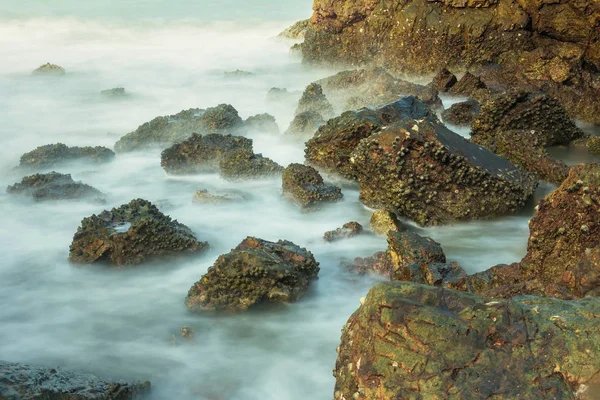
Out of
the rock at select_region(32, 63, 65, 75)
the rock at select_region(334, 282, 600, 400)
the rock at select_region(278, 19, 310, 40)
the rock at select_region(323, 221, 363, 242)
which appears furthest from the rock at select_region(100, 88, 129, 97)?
the rock at select_region(334, 282, 600, 400)

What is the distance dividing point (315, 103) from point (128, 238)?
6.30 m

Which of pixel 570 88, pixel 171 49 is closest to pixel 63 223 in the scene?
pixel 570 88

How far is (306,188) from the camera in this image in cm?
872

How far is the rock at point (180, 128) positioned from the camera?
39.0 feet

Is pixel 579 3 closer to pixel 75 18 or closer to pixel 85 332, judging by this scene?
pixel 85 332

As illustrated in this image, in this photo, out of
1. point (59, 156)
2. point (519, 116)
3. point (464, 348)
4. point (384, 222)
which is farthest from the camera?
point (59, 156)

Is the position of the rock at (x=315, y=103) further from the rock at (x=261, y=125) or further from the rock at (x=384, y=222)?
the rock at (x=384, y=222)

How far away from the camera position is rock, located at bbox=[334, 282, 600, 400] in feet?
11.0

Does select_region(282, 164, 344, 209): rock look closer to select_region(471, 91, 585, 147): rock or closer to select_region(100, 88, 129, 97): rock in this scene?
select_region(471, 91, 585, 147): rock

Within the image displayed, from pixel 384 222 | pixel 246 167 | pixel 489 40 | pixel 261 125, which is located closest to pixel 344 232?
pixel 384 222

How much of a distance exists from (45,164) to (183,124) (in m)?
2.34

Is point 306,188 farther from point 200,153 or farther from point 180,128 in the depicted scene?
point 180,128

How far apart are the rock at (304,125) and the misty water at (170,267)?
280 millimetres

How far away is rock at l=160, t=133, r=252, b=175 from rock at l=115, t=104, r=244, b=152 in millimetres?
1255
